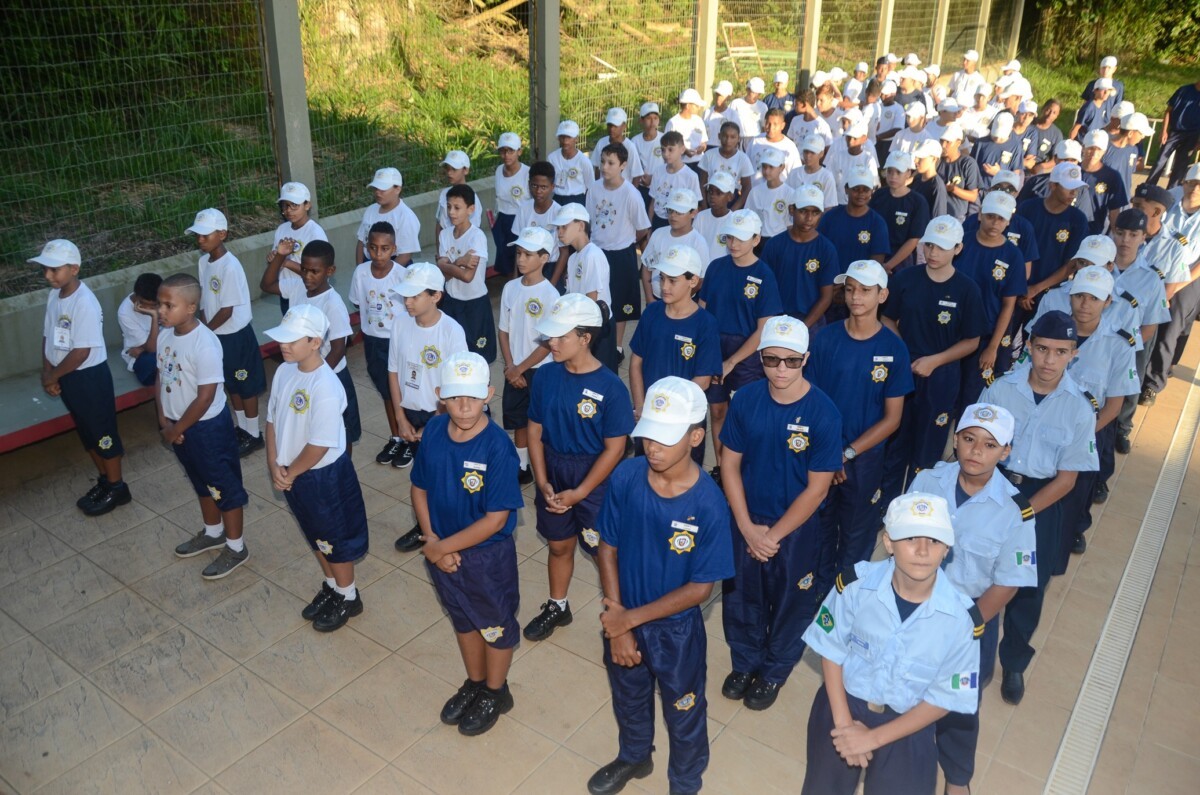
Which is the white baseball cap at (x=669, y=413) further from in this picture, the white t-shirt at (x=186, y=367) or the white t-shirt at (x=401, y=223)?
the white t-shirt at (x=401, y=223)

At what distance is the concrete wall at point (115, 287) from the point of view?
7.71 metres

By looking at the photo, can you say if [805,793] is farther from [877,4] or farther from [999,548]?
[877,4]

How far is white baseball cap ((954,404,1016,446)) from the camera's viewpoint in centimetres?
366

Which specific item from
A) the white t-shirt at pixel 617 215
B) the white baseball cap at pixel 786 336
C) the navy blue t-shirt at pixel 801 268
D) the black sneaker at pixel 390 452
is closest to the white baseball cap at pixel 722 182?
the navy blue t-shirt at pixel 801 268

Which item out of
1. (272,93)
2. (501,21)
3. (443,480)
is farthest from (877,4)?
(443,480)

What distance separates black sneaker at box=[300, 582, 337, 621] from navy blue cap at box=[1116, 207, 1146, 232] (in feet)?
18.4

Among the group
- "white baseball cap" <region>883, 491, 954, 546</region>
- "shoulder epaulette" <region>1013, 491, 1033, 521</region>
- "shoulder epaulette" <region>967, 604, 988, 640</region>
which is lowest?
"shoulder epaulette" <region>967, 604, 988, 640</region>

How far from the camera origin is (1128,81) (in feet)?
78.9

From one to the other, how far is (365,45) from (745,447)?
931 cm

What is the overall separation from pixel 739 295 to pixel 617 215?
8.03 feet

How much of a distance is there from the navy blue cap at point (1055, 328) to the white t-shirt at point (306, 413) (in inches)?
130

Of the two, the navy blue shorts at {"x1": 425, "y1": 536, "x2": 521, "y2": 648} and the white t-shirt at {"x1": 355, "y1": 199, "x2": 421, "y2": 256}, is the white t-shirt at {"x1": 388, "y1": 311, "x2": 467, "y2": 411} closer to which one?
the navy blue shorts at {"x1": 425, "y1": 536, "x2": 521, "y2": 648}

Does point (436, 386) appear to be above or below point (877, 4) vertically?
below

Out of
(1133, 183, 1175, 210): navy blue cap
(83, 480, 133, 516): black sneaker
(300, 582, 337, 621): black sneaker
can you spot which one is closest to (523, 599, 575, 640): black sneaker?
(300, 582, 337, 621): black sneaker
